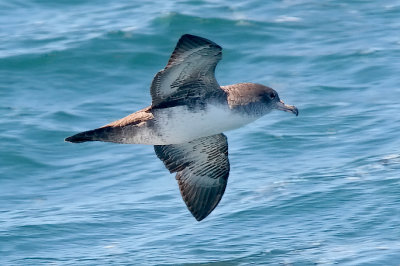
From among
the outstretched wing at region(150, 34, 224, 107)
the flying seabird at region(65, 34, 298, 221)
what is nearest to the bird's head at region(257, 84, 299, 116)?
the flying seabird at region(65, 34, 298, 221)

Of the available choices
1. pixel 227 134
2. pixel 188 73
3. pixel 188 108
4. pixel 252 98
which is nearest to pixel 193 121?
pixel 188 108

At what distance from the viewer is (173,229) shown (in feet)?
35.2

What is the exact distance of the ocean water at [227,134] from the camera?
1038 centimetres

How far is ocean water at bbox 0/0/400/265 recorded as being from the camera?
10.4 m

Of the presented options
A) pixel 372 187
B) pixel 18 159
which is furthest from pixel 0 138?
pixel 372 187

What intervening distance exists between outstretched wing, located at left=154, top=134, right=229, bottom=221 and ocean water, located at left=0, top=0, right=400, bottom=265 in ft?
3.16

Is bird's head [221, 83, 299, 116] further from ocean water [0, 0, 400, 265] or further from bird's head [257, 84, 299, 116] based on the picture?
ocean water [0, 0, 400, 265]

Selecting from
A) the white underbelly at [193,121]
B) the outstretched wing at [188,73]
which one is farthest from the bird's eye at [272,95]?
the outstretched wing at [188,73]

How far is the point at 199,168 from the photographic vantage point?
30.5 ft

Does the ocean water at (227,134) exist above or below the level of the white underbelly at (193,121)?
below

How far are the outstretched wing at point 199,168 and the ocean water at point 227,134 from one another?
0.96 m

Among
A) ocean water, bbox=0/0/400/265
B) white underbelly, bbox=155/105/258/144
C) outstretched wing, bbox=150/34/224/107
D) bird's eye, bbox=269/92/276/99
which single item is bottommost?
ocean water, bbox=0/0/400/265

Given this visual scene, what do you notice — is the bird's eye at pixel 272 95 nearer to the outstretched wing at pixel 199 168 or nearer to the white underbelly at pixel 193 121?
the white underbelly at pixel 193 121

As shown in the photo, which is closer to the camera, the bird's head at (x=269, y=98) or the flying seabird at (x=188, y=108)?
the flying seabird at (x=188, y=108)
